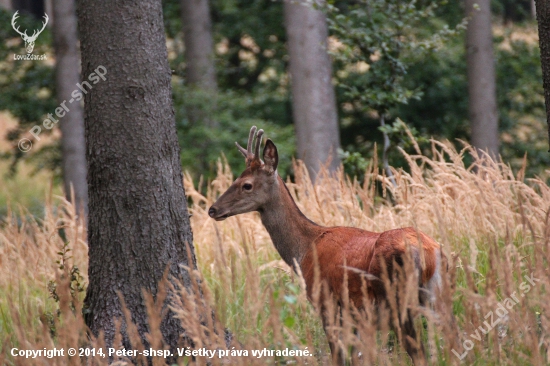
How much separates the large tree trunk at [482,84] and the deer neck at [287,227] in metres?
7.18

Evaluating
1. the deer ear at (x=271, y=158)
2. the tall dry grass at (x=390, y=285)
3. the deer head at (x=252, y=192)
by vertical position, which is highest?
the deer ear at (x=271, y=158)

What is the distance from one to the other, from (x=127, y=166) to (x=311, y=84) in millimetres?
6271

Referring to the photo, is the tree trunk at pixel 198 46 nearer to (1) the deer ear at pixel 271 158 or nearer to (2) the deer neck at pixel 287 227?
(1) the deer ear at pixel 271 158

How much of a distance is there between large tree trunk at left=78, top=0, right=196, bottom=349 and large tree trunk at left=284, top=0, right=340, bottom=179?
573 centimetres

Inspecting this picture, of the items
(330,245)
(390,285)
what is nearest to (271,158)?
(330,245)

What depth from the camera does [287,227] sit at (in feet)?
16.6

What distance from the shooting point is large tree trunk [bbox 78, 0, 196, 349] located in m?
4.44

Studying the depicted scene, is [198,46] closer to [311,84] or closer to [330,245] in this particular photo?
[311,84]

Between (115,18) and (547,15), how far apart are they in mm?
2717

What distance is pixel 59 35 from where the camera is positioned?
10445 mm

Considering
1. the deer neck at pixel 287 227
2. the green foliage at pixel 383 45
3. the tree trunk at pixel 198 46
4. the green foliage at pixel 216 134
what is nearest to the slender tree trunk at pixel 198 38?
the tree trunk at pixel 198 46

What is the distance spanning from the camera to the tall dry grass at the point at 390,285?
3.28 meters

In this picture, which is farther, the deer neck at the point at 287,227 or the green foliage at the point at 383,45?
the green foliage at the point at 383,45

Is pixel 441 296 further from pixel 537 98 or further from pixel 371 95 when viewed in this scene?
pixel 537 98
